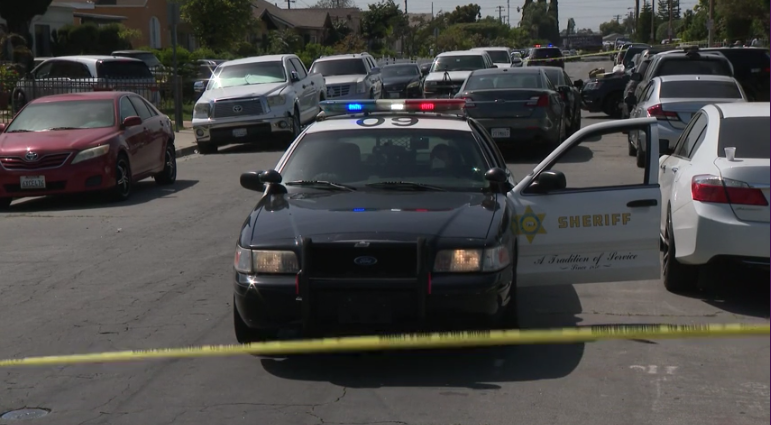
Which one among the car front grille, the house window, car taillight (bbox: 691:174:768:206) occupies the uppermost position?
the house window

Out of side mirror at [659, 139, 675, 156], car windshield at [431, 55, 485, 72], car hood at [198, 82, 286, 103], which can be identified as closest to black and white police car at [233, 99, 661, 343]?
side mirror at [659, 139, 675, 156]

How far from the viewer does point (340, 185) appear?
7324 mm

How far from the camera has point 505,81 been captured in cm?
1945

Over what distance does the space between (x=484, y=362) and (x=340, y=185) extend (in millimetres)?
1684

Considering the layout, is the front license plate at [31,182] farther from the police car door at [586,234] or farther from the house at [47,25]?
the house at [47,25]

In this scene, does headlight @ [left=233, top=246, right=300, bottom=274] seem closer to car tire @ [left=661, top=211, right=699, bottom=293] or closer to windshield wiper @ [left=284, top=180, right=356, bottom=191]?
windshield wiper @ [left=284, top=180, right=356, bottom=191]

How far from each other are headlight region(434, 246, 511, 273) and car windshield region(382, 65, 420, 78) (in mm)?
28890

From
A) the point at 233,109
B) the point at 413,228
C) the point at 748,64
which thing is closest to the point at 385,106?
the point at 413,228

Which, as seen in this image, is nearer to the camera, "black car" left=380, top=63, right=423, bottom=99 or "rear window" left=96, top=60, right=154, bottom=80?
"rear window" left=96, top=60, right=154, bottom=80

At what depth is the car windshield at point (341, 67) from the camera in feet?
97.7

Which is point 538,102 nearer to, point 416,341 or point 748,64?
point 748,64

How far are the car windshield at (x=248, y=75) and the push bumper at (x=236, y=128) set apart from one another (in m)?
1.60

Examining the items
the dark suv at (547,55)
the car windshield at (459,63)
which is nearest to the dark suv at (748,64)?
the car windshield at (459,63)

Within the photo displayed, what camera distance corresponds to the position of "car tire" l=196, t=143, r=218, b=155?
2162cm
